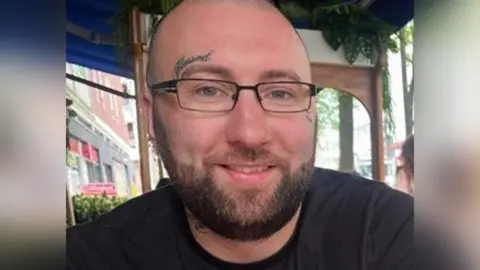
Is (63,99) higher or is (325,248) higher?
(63,99)

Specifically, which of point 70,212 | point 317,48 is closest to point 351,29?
point 317,48

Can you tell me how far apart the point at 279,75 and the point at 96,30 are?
0.22 meters

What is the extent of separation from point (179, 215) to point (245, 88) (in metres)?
0.17

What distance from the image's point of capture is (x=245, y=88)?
708 millimetres

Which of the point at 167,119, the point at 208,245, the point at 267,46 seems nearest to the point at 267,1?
the point at 267,46

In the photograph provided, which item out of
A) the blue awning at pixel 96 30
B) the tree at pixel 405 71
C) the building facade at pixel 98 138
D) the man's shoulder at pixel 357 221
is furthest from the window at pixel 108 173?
the tree at pixel 405 71

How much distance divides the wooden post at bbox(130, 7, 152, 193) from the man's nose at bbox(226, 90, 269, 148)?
107mm

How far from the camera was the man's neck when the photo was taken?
76 cm

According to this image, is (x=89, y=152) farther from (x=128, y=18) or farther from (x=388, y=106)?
Result: (x=388, y=106)

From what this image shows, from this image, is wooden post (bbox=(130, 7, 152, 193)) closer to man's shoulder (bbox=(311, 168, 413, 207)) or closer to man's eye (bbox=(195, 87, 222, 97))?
man's eye (bbox=(195, 87, 222, 97))

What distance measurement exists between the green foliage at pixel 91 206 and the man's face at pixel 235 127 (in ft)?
0.26

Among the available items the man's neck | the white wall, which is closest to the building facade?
the man's neck

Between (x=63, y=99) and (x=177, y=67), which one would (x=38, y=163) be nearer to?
(x=63, y=99)

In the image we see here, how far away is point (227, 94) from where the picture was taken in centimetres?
71
